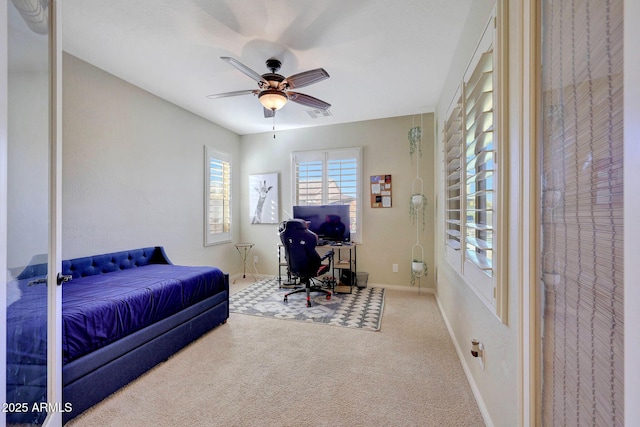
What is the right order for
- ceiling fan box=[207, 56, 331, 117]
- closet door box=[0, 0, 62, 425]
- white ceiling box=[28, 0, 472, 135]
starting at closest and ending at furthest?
closet door box=[0, 0, 62, 425]
white ceiling box=[28, 0, 472, 135]
ceiling fan box=[207, 56, 331, 117]

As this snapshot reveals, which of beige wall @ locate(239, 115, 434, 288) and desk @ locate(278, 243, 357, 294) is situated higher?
beige wall @ locate(239, 115, 434, 288)

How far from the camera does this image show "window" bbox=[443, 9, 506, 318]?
131 centimetres

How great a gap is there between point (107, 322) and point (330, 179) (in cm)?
336

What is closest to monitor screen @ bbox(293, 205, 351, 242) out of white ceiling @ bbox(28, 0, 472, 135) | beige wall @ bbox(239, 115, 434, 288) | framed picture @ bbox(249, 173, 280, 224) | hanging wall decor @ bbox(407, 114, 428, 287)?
beige wall @ bbox(239, 115, 434, 288)

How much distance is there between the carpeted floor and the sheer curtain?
944mm

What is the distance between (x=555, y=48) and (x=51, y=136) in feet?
6.94

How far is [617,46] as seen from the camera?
0.59m

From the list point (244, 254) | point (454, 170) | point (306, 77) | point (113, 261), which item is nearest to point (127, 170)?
point (113, 261)

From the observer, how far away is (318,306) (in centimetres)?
333

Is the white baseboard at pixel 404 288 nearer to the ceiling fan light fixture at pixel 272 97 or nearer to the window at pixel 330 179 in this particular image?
the window at pixel 330 179

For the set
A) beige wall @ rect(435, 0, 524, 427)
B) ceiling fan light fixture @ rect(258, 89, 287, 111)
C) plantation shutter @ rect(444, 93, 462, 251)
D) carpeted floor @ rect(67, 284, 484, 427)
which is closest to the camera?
beige wall @ rect(435, 0, 524, 427)

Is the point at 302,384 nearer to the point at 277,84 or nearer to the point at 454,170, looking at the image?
the point at 454,170

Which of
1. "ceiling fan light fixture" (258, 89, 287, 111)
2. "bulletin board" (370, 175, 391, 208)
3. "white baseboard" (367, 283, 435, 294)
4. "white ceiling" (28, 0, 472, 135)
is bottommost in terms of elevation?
"white baseboard" (367, 283, 435, 294)

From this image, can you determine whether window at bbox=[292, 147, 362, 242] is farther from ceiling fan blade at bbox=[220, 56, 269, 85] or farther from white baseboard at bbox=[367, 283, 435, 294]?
ceiling fan blade at bbox=[220, 56, 269, 85]
